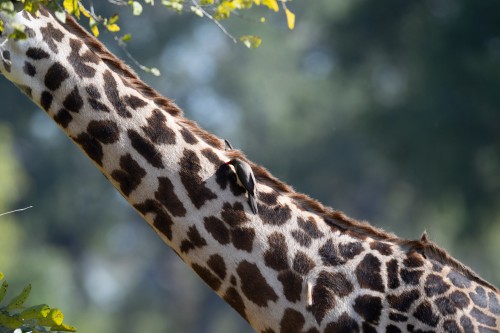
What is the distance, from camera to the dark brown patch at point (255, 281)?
5.74 m

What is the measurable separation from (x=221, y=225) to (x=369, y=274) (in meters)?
0.68

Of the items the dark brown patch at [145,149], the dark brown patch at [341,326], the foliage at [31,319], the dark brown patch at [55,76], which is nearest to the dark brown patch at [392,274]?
the dark brown patch at [341,326]

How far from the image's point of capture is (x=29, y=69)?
5750 millimetres

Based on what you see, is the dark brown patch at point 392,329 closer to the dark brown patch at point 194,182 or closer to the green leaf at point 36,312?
the dark brown patch at point 194,182

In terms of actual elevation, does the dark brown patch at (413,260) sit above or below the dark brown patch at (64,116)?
above

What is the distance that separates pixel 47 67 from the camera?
5.75m

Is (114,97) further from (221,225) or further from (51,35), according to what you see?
(221,225)

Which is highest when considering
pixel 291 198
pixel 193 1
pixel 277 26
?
pixel 277 26

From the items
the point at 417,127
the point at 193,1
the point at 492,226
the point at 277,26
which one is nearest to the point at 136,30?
the point at 277,26

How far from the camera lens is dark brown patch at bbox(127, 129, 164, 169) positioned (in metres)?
5.77

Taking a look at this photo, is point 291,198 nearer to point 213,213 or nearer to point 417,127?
point 213,213

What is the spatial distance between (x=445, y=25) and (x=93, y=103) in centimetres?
3362

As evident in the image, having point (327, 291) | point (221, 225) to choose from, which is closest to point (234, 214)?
point (221, 225)

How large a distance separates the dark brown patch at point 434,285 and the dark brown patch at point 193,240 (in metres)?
0.99
